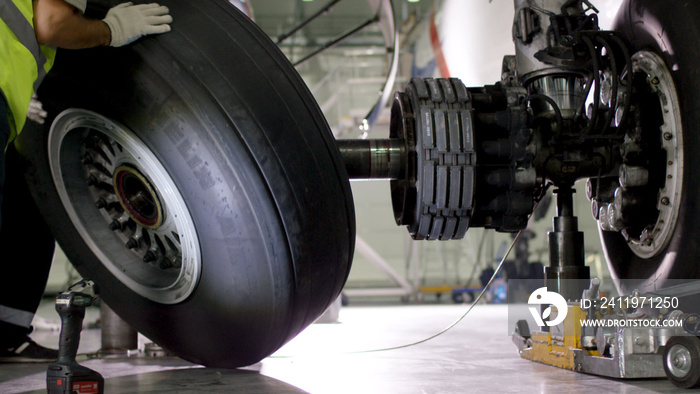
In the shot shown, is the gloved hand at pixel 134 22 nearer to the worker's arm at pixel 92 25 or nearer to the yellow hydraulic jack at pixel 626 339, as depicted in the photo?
the worker's arm at pixel 92 25

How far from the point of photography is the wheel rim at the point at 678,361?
1.36 metres

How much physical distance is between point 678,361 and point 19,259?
2259 mm

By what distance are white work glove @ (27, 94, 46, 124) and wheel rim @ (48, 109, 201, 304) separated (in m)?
0.04

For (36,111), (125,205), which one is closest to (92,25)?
(36,111)

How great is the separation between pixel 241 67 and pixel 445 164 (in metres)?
0.66

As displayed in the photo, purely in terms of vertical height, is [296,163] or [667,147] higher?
[667,147]

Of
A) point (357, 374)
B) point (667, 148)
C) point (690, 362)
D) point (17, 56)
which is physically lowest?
point (357, 374)

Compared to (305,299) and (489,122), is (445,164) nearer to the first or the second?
(489,122)

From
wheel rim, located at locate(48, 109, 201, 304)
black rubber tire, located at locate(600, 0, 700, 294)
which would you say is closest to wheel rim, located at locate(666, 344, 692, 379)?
black rubber tire, located at locate(600, 0, 700, 294)

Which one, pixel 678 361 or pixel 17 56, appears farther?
pixel 678 361

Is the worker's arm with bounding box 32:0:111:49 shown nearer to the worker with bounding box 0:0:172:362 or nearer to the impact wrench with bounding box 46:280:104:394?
the worker with bounding box 0:0:172:362

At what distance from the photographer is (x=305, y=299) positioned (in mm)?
1349

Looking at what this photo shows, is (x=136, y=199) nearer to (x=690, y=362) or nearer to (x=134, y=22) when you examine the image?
(x=134, y=22)

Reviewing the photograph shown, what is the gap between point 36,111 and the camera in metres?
1.52
